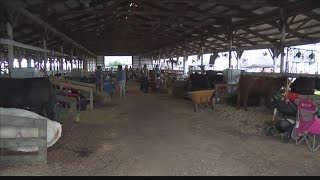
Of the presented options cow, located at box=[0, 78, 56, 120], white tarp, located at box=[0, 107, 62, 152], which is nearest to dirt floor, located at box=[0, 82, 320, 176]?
white tarp, located at box=[0, 107, 62, 152]

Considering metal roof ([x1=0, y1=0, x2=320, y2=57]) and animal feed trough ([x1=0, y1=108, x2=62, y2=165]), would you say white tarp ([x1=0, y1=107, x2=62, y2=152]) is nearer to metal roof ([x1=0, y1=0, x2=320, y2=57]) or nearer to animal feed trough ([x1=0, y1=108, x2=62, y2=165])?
animal feed trough ([x1=0, y1=108, x2=62, y2=165])

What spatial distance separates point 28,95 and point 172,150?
3620 millimetres

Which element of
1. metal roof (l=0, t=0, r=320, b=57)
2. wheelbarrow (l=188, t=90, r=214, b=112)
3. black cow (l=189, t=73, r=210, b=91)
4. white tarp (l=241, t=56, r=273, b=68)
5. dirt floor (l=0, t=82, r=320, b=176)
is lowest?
dirt floor (l=0, t=82, r=320, b=176)

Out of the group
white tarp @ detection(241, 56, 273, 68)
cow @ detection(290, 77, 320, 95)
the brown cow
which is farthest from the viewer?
white tarp @ detection(241, 56, 273, 68)

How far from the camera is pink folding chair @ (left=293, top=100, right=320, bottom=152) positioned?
5.87 m

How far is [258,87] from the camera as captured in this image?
10.3m

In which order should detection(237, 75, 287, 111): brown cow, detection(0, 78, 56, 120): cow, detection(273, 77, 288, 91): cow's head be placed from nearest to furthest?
detection(0, 78, 56, 120): cow → detection(273, 77, 288, 91): cow's head → detection(237, 75, 287, 111): brown cow

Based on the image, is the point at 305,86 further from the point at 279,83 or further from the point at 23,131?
the point at 23,131

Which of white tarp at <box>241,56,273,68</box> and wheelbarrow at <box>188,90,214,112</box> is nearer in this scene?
wheelbarrow at <box>188,90,214,112</box>

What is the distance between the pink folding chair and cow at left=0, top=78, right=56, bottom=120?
5351 millimetres

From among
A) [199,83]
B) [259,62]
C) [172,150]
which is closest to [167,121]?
[172,150]

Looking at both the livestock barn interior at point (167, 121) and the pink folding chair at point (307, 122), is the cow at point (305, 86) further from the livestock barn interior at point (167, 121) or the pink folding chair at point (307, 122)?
the pink folding chair at point (307, 122)

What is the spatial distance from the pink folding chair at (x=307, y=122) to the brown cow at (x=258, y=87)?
3596 millimetres
